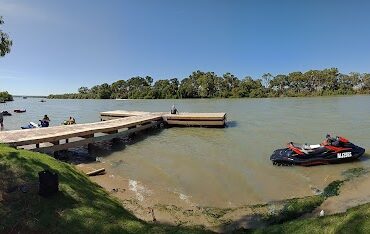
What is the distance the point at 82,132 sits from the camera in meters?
17.8

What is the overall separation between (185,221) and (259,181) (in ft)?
17.5

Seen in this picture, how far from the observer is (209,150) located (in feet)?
65.0

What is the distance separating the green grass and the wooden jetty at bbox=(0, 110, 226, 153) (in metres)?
6.33

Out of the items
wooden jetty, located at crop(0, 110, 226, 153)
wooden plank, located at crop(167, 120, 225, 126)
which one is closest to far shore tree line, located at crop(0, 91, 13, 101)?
wooden jetty, located at crop(0, 110, 226, 153)

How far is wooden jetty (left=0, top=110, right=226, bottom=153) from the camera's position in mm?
15180

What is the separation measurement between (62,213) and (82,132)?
36.9ft

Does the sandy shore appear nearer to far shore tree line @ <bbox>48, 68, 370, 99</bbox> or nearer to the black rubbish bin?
the black rubbish bin

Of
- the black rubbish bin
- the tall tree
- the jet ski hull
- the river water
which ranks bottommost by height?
the river water

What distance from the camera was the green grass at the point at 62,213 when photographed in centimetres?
647

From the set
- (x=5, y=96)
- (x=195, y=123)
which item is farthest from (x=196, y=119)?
(x=5, y=96)

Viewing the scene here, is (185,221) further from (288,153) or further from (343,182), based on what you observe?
(288,153)

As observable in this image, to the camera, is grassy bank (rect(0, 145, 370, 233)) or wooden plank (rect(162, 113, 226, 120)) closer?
grassy bank (rect(0, 145, 370, 233))

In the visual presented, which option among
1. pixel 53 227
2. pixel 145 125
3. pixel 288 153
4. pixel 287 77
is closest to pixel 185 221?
pixel 53 227

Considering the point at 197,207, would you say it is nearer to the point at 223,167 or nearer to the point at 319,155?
the point at 223,167
